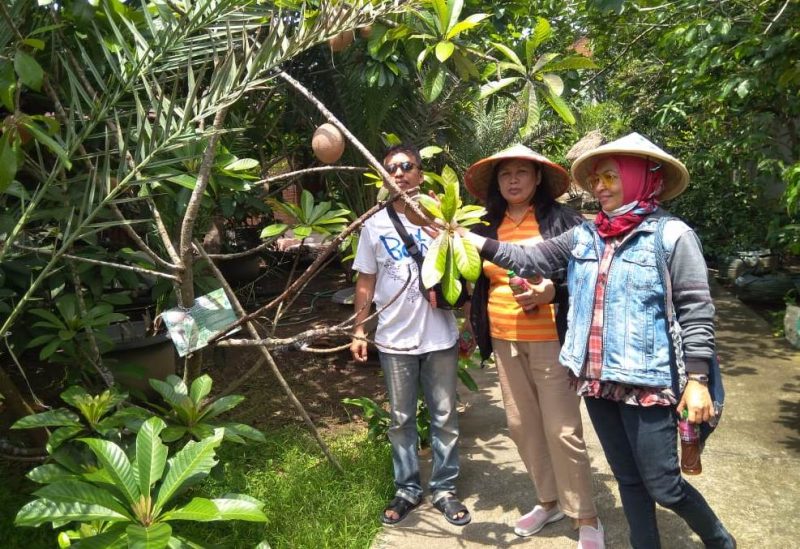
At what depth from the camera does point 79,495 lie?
5.62 feet

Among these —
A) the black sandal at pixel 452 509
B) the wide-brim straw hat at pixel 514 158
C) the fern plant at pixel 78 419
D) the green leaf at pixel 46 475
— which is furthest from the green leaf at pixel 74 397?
the wide-brim straw hat at pixel 514 158

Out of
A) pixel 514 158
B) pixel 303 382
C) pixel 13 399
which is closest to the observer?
pixel 514 158

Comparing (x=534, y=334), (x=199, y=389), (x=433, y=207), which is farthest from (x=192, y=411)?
(x=534, y=334)

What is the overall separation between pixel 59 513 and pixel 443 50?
1697 mm

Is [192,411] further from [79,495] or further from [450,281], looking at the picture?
[450,281]

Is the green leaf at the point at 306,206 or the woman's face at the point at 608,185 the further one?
the green leaf at the point at 306,206

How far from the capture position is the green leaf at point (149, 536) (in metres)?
1.62

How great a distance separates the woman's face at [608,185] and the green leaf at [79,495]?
66.4 inches

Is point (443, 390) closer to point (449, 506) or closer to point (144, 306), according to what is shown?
point (449, 506)

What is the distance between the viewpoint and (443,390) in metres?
2.71

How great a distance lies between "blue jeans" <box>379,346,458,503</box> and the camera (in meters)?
2.68

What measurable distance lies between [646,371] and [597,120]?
17.0 metres

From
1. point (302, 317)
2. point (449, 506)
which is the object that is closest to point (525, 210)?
point (449, 506)

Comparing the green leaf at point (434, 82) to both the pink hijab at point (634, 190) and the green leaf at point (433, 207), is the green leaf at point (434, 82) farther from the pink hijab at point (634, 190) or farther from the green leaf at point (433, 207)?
the pink hijab at point (634, 190)
